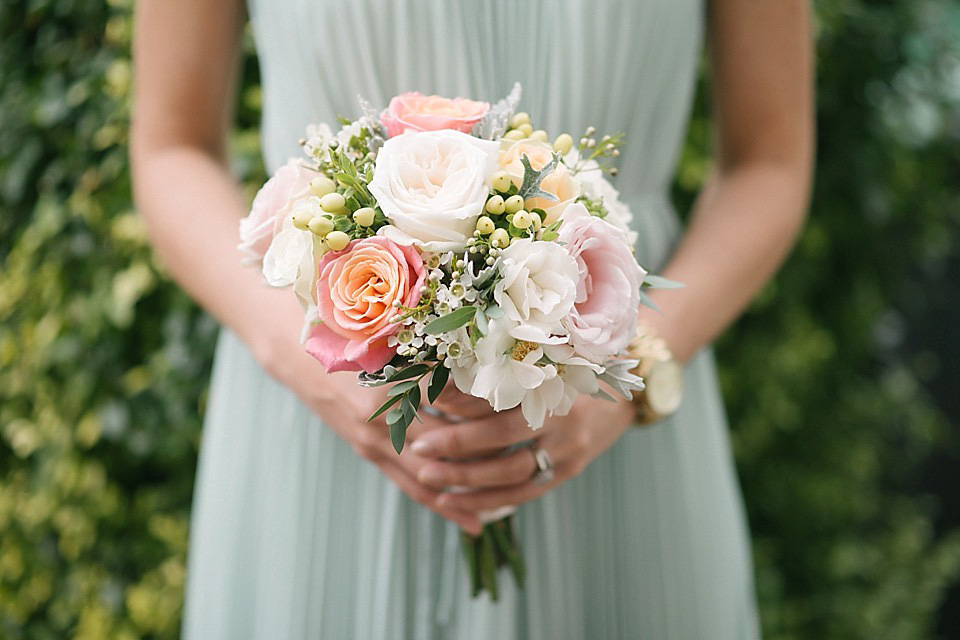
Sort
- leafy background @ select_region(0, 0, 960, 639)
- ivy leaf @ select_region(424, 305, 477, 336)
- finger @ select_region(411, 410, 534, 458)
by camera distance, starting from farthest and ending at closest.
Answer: leafy background @ select_region(0, 0, 960, 639) < finger @ select_region(411, 410, 534, 458) < ivy leaf @ select_region(424, 305, 477, 336)

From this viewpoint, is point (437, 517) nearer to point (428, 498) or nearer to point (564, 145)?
point (428, 498)

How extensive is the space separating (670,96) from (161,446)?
4.59ft

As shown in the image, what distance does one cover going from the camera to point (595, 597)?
1185mm

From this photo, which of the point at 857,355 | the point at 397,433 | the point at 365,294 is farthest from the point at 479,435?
the point at 857,355

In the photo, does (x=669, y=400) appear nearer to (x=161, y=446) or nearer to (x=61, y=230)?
(x=161, y=446)

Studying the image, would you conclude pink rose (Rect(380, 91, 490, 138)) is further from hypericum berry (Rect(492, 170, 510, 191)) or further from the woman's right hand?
the woman's right hand

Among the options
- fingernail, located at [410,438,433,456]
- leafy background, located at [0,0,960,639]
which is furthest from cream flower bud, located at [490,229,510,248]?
leafy background, located at [0,0,960,639]

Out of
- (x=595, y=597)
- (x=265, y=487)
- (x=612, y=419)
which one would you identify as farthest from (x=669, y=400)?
(x=265, y=487)

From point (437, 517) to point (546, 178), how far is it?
0.53m

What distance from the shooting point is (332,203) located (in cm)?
74

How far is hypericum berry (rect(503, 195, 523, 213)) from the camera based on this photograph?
73 cm

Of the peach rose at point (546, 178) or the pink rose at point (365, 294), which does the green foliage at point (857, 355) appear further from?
the pink rose at point (365, 294)

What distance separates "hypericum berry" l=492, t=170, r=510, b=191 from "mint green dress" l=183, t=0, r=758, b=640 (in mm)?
386

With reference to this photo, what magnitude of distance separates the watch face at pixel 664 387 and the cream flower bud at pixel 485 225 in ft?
1.27
